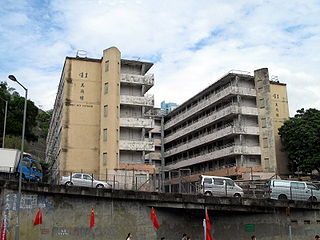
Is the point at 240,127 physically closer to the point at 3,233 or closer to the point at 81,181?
the point at 81,181

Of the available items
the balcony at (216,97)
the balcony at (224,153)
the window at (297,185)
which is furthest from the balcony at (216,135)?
the window at (297,185)

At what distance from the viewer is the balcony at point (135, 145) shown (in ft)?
161

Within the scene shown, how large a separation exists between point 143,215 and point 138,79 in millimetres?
29034

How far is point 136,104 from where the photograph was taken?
5172cm

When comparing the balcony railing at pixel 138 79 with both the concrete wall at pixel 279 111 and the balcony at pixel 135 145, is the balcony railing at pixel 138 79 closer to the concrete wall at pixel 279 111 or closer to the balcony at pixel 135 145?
the balcony at pixel 135 145

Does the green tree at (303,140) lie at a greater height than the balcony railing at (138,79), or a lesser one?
lesser

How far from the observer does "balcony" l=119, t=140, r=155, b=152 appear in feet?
161

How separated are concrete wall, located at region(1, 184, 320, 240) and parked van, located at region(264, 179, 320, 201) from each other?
6.02 feet

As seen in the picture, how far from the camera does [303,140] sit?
48250mm

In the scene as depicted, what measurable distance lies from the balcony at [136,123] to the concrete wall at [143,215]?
2374 cm

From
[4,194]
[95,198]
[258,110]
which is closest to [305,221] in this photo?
[95,198]

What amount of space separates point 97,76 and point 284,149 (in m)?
28.2

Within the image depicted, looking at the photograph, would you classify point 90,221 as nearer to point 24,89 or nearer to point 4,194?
point 4,194

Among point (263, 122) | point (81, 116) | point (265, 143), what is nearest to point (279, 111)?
point (263, 122)
